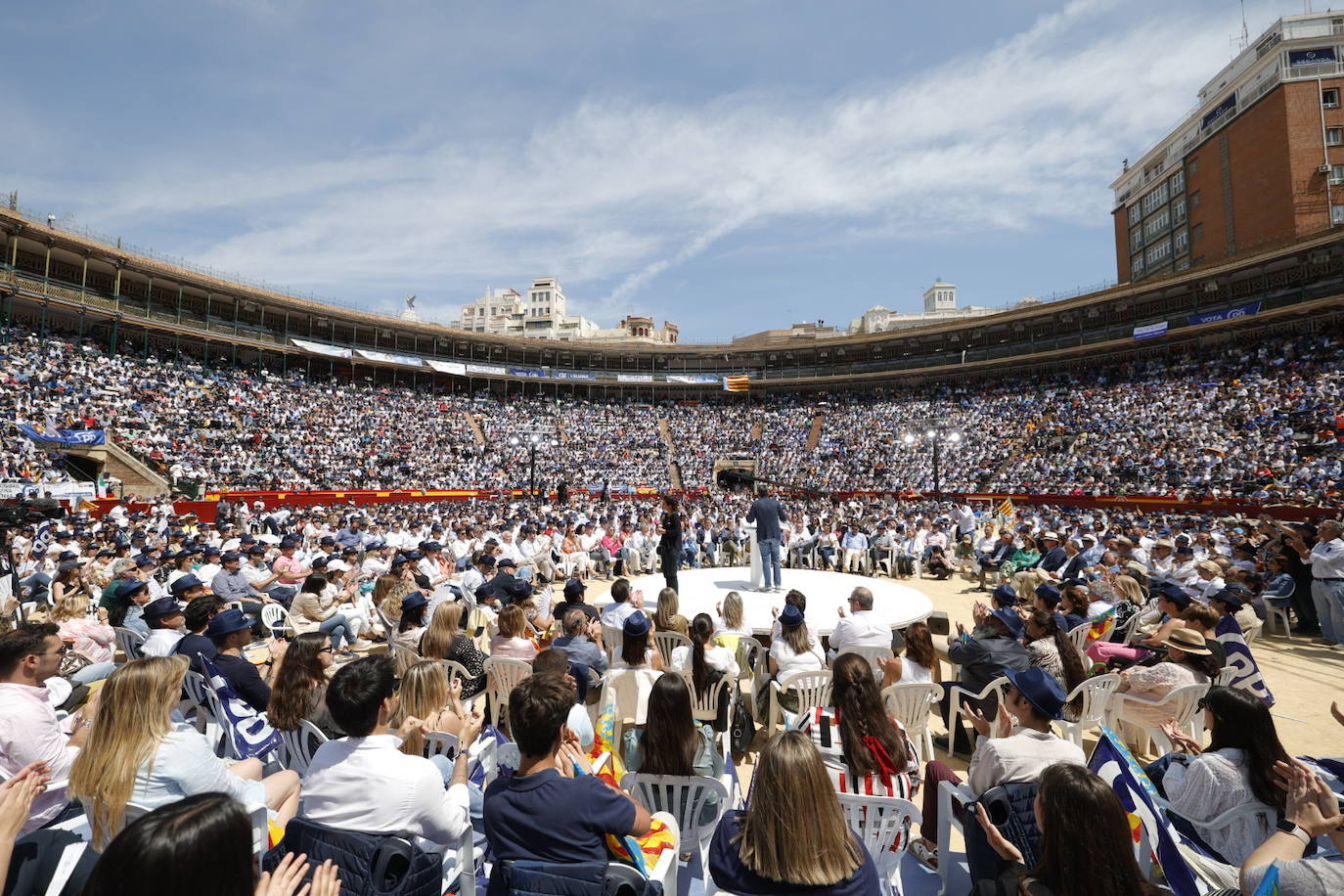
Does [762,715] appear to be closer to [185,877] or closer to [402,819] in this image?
[402,819]

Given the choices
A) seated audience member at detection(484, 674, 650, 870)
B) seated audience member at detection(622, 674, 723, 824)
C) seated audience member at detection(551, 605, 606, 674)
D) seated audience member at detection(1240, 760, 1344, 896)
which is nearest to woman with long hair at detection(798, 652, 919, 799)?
seated audience member at detection(622, 674, 723, 824)

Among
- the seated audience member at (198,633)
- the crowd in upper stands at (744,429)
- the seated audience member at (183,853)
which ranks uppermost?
the crowd in upper stands at (744,429)

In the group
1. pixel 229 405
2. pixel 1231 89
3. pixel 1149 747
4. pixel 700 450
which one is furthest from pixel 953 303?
pixel 1149 747

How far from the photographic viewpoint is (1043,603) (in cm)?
743

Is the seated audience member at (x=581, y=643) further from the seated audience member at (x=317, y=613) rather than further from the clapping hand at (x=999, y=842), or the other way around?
the seated audience member at (x=317, y=613)

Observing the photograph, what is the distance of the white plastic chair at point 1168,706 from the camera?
15.8 feet

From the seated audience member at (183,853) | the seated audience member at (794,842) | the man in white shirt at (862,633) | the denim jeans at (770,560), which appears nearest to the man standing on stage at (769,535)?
the denim jeans at (770,560)

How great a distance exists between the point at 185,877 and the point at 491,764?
2980 mm

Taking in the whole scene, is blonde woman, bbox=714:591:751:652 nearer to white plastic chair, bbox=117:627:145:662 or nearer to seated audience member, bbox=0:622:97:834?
seated audience member, bbox=0:622:97:834

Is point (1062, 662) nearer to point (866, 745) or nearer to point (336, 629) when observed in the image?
point (866, 745)

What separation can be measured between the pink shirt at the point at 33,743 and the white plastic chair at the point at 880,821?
389cm

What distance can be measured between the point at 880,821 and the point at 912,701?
210 cm

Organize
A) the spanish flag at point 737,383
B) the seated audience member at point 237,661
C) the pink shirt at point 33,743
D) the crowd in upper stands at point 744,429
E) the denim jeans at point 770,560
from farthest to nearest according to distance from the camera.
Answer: the spanish flag at point 737,383, the crowd in upper stands at point 744,429, the denim jeans at point 770,560, the seated audience member at point 237,661, the pink shirt at point 33,743

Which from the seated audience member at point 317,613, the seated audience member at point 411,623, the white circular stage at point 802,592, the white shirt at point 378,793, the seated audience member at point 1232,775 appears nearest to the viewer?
the white shirt at point 378,793
